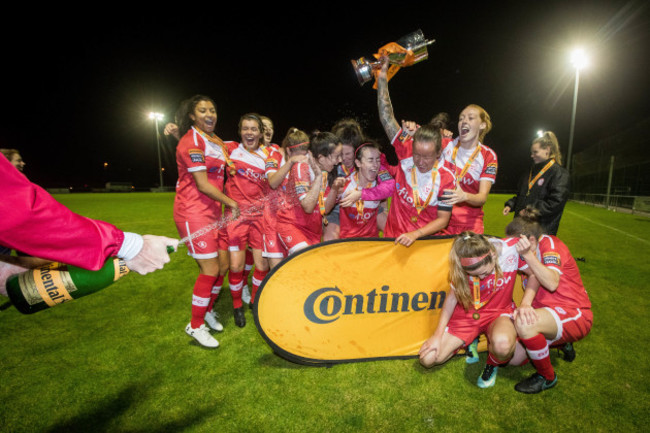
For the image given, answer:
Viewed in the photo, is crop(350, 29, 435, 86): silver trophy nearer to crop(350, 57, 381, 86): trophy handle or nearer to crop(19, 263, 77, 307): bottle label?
crop(350, 57, 381, 86): trophy handle

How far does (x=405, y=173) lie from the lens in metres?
3.45

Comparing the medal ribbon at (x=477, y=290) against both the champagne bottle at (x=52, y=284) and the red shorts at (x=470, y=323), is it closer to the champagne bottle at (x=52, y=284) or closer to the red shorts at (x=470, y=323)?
the red shorts at (x=470, y=323)

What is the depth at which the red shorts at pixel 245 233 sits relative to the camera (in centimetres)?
388

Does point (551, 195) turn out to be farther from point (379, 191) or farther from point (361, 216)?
point (361, 216)

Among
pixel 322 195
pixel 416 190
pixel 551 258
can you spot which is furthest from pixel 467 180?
pixel 322 195

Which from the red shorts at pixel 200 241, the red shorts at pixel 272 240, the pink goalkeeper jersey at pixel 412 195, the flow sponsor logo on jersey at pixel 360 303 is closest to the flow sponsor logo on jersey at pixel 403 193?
the pink goalkeeper jersey at pixel 412 195

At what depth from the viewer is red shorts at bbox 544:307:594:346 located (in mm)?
2656

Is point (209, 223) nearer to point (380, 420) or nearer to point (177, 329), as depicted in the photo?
point (177, 329)

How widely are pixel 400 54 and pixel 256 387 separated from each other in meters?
4.19

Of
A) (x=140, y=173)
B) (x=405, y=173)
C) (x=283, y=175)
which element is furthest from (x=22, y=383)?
(x=140, y=173)

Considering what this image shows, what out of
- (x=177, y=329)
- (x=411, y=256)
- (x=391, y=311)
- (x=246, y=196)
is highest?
(x=246, y=196)

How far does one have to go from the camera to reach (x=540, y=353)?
8.36 ft

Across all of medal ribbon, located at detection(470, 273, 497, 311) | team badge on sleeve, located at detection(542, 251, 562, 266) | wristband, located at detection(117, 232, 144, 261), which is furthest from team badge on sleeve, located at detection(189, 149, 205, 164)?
team badge on sleeve, located at detection(542, 251, 562, 266)

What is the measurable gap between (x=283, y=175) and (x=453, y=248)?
1979 mm
